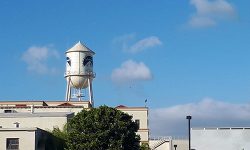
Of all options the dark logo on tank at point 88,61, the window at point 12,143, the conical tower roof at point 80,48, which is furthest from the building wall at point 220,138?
the window at point 12,143

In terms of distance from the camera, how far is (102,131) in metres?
62.1

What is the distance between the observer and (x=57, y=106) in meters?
91.8

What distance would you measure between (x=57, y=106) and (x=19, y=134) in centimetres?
3130

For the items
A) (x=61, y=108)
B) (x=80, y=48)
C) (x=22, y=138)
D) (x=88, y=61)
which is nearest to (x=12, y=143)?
(x=22, y=138)

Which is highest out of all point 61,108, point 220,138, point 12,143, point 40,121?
point 61,108

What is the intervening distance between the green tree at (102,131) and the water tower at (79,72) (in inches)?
1396

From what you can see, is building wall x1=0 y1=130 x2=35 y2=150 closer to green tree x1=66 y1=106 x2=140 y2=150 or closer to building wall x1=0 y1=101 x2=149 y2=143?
green tree x1=66 y1=106 x2=140 y2=150

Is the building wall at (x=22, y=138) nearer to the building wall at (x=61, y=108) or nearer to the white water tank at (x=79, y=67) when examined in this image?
the building wall at (x=61, y=108)

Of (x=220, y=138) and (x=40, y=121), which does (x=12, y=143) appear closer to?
(x=40, y=121)

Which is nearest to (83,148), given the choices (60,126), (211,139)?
(60,126)

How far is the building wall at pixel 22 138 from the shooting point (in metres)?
59.8

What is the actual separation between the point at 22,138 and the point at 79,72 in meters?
40.3

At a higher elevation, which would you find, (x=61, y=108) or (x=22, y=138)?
(x=61, y=108)

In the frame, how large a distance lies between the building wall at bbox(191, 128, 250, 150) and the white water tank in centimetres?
2484
